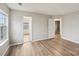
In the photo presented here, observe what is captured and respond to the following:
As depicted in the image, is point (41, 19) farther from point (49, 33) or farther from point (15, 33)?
point (15, 33)

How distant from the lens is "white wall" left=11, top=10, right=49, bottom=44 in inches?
250

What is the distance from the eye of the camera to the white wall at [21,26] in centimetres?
636

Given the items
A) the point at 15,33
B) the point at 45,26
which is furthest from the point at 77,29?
the point at 15,33

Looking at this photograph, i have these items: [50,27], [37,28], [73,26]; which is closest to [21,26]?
[37,28]

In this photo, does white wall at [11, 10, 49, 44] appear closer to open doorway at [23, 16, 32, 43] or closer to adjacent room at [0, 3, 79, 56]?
adjacent room at [0, 3, 79, 56]

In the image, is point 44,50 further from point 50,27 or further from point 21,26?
point 50,27

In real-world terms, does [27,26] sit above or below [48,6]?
below

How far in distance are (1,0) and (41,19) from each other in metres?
6.95

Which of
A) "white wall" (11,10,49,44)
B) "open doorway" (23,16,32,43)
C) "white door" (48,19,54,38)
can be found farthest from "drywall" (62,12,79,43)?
"open doorway" (23,16,32,43)

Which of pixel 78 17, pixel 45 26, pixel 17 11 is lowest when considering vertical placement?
pixel 45 26

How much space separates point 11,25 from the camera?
6.27 m

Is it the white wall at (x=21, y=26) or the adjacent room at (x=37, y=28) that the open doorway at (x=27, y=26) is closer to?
the adjacent room at (x=37, y=28)

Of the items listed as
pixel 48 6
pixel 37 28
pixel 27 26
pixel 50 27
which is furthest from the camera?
pixel 27 26

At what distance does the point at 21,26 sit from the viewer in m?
6.79
